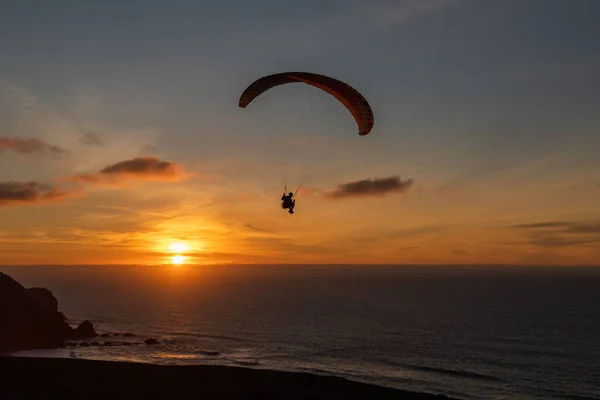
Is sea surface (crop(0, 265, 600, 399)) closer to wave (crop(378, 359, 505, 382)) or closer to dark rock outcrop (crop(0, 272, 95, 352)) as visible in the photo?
wave (crop(378, 359, 505, 382))

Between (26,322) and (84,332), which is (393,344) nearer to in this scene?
(84,332)

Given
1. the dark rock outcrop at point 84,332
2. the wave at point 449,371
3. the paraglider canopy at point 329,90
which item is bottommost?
the wave at point 449,371

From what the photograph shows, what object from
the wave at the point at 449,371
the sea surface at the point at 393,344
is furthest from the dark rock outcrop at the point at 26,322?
the wave at the point at 449,371

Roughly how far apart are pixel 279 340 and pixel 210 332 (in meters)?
15.9

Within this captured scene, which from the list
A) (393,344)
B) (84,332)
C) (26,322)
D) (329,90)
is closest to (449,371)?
(393,344)

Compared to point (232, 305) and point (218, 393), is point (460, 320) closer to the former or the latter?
point (232, 305)

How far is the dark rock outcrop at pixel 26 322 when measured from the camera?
6588 cm

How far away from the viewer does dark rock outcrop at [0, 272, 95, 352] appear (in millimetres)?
65875

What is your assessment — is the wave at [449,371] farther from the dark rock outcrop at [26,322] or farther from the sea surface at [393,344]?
the dark rock outcrop at [26,322]

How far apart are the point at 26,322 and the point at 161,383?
115ft

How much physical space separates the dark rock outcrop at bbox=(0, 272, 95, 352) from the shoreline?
17629 millimetres

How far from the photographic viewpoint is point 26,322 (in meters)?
68.2

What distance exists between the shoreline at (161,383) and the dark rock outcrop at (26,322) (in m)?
17.6

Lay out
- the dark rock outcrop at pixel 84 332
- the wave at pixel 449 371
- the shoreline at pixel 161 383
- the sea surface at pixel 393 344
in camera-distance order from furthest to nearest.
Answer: the dark rock outcrop at pixel 84 332 → the wave at pixel 449 371 → the sea surface at pixel 393 344 → the shoreline at pixel 161 383
